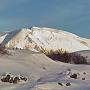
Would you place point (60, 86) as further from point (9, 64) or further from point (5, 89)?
point (9, 64)

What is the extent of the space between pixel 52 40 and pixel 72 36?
4.28m

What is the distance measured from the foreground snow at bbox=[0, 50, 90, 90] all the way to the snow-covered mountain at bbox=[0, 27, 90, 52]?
4676cm

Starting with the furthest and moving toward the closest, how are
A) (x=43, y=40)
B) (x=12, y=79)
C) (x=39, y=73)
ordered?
(x=43, y=40)
(x=39, y=73)
(x=12, y=79)

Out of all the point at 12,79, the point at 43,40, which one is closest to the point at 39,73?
the point at 12,79

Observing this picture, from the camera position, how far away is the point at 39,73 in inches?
706

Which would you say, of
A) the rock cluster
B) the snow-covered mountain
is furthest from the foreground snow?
the snow-covered mountain

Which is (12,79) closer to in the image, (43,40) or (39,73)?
(39,73)

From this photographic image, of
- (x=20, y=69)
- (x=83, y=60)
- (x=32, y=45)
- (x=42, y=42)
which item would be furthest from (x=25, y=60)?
(x=42, y=42)

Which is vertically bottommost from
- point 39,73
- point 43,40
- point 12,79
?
point 12,79

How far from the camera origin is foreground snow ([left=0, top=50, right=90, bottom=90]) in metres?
12.5

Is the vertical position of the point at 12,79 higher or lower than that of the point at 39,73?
lower

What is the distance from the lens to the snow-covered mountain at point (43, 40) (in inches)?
2800

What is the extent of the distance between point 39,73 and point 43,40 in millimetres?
60119

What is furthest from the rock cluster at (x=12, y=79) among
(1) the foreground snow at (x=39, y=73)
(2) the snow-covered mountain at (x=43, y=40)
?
(2) the snow-covered mountain at (x=43, y=40)
